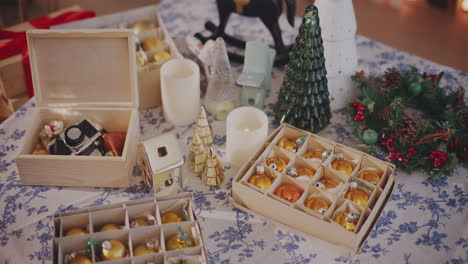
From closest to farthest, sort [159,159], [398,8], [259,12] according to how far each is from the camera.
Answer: [159,159]
[259,12]
[398,8]

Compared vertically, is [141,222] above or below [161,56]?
below

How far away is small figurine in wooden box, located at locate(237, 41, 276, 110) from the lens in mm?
1637

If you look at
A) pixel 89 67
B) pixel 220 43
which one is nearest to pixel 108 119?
pixel 89 67

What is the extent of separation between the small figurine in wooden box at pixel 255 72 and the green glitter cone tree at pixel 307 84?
0.08 metres

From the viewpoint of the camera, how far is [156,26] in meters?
1.91

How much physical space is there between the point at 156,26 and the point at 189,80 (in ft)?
1.58

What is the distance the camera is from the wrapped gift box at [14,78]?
1.87 metres

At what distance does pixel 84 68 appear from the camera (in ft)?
4.87

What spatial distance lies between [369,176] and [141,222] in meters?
0.61

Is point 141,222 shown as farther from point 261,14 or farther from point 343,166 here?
point 261,14

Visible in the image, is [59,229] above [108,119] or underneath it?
underneath

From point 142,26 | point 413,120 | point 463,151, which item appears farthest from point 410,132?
point 142,26

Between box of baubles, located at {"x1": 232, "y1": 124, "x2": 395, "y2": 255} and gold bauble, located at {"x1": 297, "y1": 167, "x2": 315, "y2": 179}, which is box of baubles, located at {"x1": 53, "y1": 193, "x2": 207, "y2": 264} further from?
gold bauble, located at {"x1": 297, "y1": 167, "x2": 315, "y2": 179}

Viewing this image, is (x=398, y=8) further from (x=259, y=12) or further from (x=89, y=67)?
(x=89, y=67)
